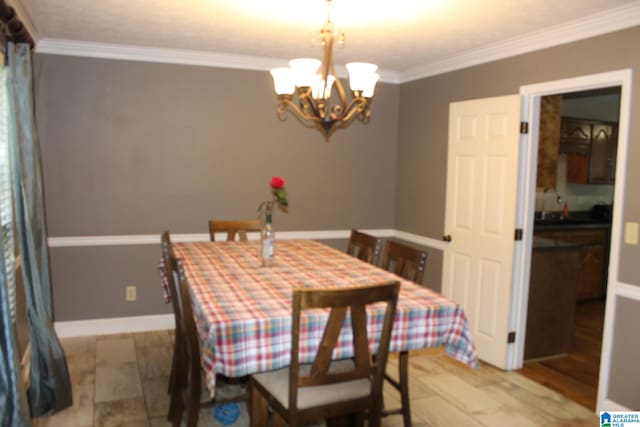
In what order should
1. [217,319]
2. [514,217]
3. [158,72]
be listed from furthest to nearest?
[158,72]
[514,217]
[217,319]

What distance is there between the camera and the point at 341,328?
77.7 inches

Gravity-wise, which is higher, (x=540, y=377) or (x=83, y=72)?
(x=83, y=72)

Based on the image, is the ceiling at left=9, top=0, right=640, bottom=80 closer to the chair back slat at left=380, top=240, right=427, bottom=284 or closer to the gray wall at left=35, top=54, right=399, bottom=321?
the gray wall at left=35, top=54, right=399, bottom=321

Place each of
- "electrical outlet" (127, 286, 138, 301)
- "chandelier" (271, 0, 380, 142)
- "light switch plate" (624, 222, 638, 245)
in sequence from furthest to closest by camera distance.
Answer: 1. "electrical outlet" (127, 286, 138, 301)
2. "light switch plate" (624, 222, 638, 245)
3. "chandelier" (271, 0, 380, 142)

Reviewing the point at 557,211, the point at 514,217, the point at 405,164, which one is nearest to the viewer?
the point at 514,217

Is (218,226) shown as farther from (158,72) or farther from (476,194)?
(476,194)

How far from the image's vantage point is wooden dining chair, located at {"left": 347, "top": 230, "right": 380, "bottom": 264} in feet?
10.7

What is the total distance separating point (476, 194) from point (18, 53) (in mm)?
3146

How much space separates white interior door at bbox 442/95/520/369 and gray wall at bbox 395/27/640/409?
0.20 meters

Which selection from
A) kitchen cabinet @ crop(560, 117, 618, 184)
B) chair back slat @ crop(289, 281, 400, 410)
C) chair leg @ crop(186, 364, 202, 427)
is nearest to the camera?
chair back slat @ crop(289, 281, 400, 410)

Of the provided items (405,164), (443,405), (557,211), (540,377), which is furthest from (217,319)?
(557,211)

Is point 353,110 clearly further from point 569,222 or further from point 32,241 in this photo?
point 569,222

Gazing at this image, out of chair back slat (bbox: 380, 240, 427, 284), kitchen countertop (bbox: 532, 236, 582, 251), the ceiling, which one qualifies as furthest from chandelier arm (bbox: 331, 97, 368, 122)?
kitchen countertop (bbox: 532, 236, 582, 251)

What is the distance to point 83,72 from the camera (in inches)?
158
